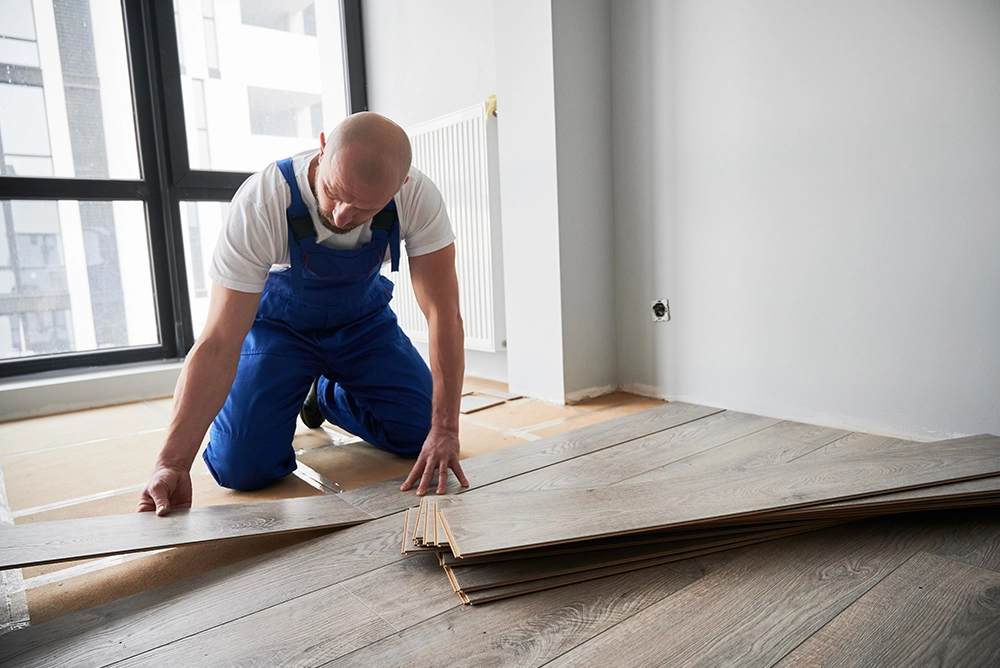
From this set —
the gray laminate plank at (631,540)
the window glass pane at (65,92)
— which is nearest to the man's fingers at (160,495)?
the gray laminate plank at (631,540)

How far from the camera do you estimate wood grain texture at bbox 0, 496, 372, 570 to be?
1.25 m

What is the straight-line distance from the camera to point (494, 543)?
1215 mm

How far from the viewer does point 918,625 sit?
1034 millimetres

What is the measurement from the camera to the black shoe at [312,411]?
2443mm

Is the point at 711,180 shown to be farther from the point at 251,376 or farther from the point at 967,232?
the point at 251,376

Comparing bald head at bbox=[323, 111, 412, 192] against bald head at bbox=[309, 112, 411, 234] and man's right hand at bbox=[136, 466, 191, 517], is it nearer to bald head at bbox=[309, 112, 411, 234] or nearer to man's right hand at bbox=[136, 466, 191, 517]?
bald head at bbox=[309, 112, 411, 234]

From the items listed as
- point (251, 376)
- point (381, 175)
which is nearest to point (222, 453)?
point (251, 376)

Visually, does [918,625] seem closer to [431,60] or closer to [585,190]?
[585,190]

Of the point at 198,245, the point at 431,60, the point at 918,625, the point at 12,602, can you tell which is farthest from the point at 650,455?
the point at 198,245

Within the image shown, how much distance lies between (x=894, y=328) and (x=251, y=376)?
192 centimetres

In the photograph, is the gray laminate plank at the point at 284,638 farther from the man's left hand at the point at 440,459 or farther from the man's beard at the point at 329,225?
the man's beard at the point at 329,225

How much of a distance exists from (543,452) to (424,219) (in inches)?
31.6

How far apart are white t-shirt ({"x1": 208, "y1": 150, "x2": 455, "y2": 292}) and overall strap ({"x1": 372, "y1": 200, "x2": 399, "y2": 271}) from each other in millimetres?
17

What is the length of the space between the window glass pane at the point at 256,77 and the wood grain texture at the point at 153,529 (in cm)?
266
